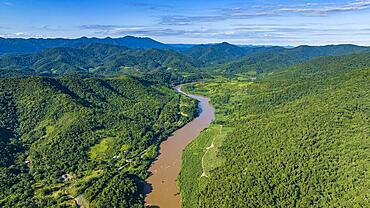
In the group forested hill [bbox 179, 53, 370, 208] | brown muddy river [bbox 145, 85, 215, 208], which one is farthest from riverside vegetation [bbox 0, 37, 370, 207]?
brown muddy river [bbox 145, 85, 215, 208]

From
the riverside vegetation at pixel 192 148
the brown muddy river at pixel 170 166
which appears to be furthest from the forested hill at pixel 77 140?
the brown muddy river at pixel 170 166

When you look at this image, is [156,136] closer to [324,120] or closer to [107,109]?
[107,109]

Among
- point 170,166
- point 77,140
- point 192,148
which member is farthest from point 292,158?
point 77,140

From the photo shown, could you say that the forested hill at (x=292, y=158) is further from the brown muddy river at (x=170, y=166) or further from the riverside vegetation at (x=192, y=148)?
the brown muddy river at (x=170, y=166)

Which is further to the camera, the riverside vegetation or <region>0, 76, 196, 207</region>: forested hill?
<region>0, 76, 196, 207</region>: forested hill

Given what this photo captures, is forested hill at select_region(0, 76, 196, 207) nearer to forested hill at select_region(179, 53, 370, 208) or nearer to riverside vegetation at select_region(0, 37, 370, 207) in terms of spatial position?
riverside vegetation at select_region(0, 37, 370, 207)

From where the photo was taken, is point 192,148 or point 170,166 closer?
point 170,166

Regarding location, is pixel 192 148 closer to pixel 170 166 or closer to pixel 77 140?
pixel 170 166
